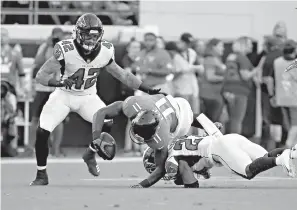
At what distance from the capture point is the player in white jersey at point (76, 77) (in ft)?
35.0

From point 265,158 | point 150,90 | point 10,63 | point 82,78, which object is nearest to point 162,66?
point 10,63

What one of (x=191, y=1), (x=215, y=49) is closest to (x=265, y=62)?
(x=215, y=49)

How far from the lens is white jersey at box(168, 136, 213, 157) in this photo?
995 cm

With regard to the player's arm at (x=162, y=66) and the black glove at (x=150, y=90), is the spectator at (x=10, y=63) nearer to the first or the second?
the player's arm at (x=162, y=66)

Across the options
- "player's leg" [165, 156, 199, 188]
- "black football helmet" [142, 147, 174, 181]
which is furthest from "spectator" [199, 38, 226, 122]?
"player's leg" [165, 156, 199, 188]

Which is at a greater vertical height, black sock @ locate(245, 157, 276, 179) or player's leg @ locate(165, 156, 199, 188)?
black sock @ locate(245, 157, 276, 179)

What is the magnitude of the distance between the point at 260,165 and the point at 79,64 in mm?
2640

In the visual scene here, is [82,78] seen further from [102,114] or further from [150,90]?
[102,114]

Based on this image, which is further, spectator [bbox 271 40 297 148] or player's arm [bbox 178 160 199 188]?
spectator [bbox 271 40 297 148]

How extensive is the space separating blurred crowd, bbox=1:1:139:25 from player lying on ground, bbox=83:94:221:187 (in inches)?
294

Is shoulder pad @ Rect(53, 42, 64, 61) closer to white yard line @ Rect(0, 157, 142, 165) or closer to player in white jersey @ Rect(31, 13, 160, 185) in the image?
player in white jersey @ Rect(31, 13, 160, 185)

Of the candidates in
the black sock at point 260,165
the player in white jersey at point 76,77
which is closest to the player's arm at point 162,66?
the player in white jersey at point 76,77

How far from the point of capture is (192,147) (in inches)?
395

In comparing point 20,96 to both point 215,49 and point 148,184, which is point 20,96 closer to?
point 215,49
